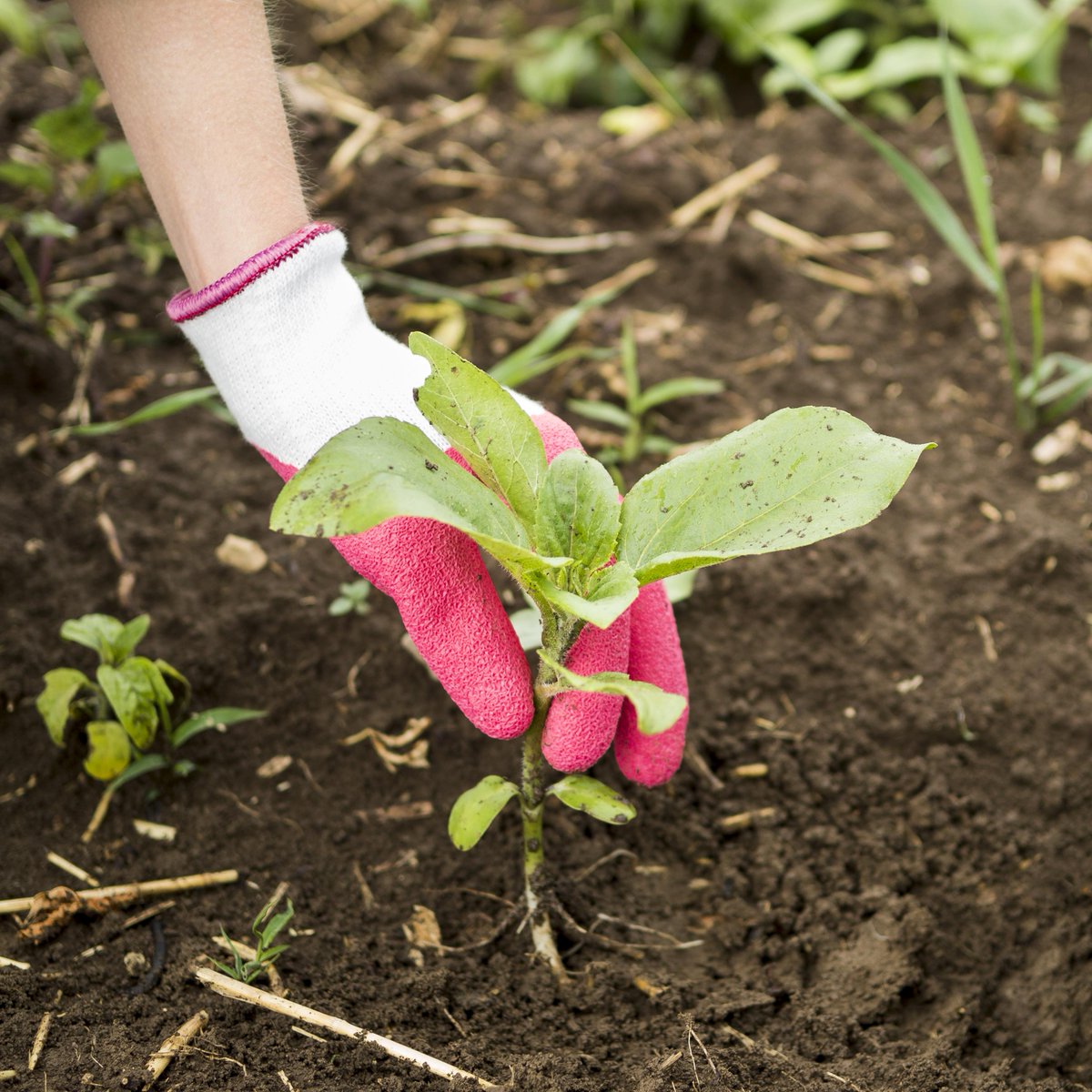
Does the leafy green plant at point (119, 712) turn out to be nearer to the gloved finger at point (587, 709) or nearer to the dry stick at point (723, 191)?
the gloved finger at point (587, 709)

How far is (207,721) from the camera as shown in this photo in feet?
5.01

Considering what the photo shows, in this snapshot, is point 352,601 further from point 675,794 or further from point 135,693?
point 675,794

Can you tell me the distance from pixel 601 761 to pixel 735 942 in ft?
1.01

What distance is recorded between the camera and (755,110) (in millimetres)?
3242

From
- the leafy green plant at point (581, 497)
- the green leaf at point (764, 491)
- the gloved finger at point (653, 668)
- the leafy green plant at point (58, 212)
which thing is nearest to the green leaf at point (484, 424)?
the leafy green plant at point (581, 497)

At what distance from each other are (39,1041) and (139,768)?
1.25 ft

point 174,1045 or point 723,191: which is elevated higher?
point 174,1045

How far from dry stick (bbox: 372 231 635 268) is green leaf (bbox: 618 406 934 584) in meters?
1.53

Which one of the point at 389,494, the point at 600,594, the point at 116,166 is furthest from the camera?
the point at 116,166

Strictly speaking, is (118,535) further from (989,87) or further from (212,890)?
(989,87)

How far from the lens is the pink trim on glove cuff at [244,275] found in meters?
1.36

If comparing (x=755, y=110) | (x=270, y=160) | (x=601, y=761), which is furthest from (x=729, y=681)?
A: (x=755, y=110)

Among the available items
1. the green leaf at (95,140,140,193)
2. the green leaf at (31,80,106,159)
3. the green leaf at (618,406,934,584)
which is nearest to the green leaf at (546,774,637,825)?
the green leaf at (618,406,934,584)

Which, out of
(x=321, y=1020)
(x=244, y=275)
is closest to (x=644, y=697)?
A: (x=321, y=1020)
